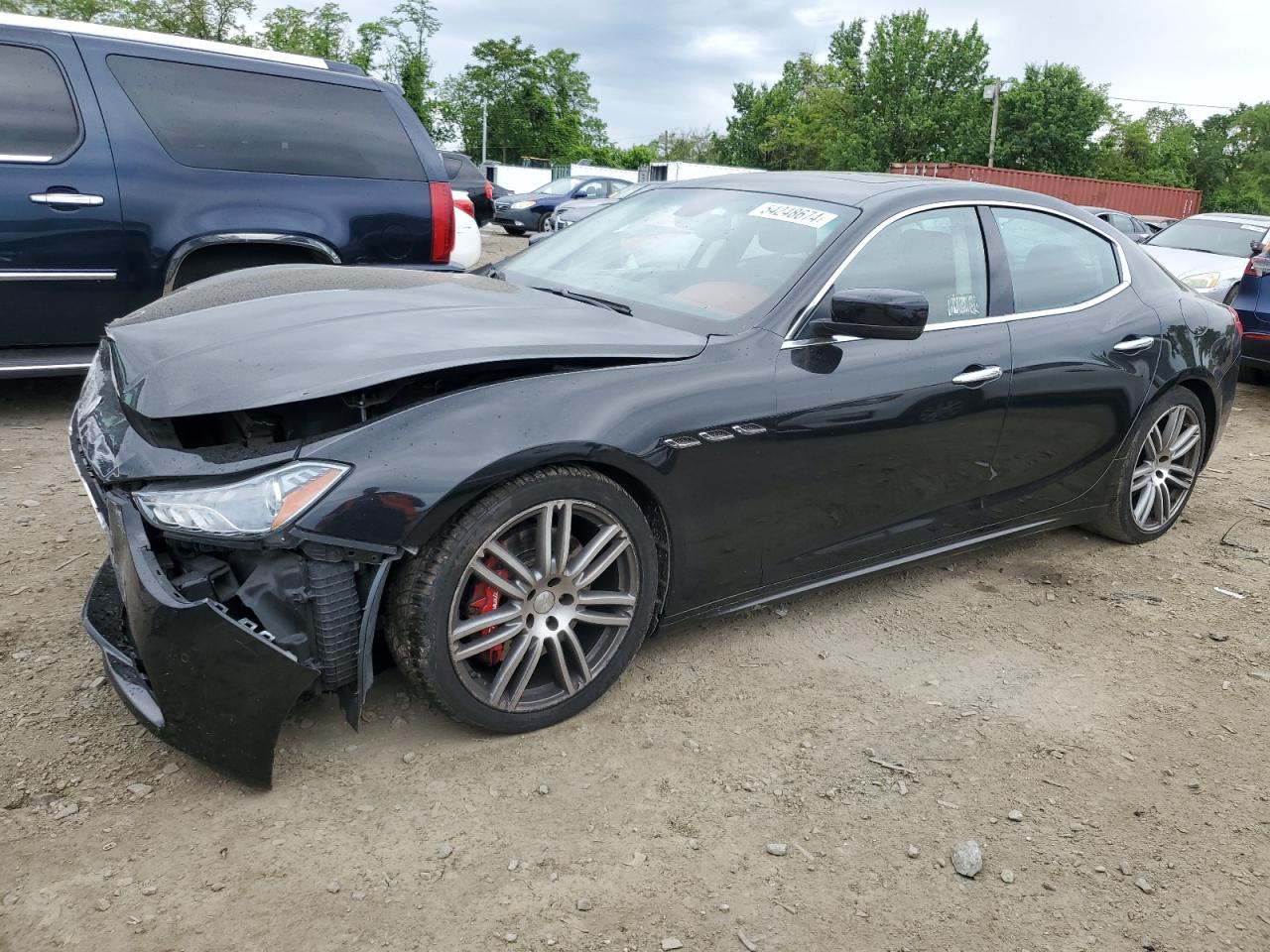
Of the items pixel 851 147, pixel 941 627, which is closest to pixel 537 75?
pixel 851 147

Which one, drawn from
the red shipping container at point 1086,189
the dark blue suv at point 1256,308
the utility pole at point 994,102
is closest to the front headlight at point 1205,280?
the dark blue suv at point 1256,308

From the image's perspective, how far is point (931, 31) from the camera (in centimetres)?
5888

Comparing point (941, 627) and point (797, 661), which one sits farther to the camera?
point (941, 627)

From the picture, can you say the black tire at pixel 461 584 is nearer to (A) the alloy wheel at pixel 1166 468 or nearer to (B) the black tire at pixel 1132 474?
(B) the black tire at pixel 1132 474

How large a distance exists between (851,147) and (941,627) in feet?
198

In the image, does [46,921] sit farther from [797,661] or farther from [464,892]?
[797,661]

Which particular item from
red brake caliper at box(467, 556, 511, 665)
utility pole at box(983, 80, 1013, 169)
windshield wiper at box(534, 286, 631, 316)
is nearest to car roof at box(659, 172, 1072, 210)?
windshield wiper at box(534, 286, 631, 316)

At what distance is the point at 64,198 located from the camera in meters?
4.83

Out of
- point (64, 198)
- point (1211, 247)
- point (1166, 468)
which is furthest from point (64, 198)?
point (1211, 247)

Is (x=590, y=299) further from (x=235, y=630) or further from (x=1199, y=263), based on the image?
(x=1199, y=263)

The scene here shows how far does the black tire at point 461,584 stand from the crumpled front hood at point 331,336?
0.35 metres

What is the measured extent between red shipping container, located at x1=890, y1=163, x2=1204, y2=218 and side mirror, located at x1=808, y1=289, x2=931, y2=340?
103 ft

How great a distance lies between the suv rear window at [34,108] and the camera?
15.6 feet

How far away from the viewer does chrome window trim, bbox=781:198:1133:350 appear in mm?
3117
